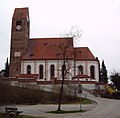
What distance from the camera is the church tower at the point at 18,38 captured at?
73.8 meters

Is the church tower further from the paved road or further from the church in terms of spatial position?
the paved road

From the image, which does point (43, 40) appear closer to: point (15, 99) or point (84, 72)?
point (84, 72)

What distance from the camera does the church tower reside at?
242 feet

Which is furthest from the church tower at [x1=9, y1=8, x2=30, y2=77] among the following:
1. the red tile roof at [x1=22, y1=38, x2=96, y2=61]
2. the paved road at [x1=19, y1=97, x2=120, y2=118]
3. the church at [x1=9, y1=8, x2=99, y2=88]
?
the paved road at [x1=19, y1=97, x2=120, y2=118]

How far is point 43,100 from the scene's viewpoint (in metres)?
44.3

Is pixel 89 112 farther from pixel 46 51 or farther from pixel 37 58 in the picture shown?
pixel 46 51

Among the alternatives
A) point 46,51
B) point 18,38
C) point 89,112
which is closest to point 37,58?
point 46,51

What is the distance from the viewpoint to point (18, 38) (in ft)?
248

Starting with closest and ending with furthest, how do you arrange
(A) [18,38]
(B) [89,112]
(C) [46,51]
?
1. (B) [89,112]
2. (A) [18,38]
3. (C) [46,51]

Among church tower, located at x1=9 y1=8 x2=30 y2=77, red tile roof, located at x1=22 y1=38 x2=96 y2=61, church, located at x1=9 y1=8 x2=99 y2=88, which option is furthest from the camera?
red tile roof, located at x1=22 y1=38 x2=96 y2=61

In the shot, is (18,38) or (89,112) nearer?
(89,112)

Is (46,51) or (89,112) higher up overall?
(46,51)

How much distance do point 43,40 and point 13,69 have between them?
1270 centimetres

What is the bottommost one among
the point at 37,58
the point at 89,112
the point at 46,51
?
the point at 89,112
